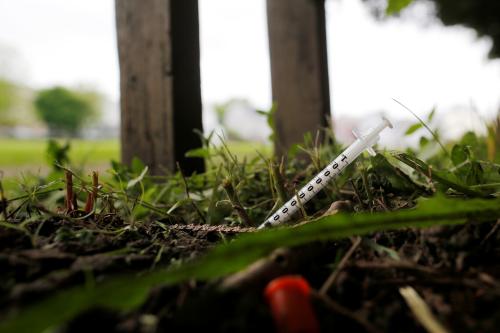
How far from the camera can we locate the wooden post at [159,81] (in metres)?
1.18

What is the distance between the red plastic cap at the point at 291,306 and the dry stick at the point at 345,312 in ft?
0.05

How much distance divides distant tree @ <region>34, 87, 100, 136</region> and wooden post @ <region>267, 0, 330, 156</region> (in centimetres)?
3544

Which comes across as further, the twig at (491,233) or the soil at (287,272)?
the twig at (491,233)

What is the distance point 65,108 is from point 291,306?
130 feet

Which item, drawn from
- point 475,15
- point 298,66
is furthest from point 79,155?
point 475,15

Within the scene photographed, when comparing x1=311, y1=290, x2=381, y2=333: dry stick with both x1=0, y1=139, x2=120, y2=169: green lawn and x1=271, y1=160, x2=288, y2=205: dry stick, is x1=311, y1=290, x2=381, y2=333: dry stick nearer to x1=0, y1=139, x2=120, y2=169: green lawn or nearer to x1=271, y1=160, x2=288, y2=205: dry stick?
x1=271, y1=160, x2=288, y2=205: dry stick

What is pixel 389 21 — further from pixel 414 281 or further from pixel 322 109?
pixel 414 281

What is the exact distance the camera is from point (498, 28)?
14.8 feet

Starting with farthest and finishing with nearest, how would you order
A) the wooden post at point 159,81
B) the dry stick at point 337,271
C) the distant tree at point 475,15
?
1. the distant tree at point 475,15
2. the wooden post at point 159,81
3. the dry stick at point 337,271

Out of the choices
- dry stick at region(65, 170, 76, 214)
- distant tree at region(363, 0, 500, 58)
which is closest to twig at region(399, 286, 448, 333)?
dry stick at region(65, 170, 76, 214)

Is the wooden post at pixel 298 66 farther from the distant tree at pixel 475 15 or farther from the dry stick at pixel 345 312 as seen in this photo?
the distant tree at pixel 475 15

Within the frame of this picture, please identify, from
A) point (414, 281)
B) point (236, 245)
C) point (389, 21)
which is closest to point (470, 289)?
point (414, 281)

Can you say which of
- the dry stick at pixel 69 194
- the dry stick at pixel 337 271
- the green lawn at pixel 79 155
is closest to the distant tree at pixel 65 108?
the green lawn at pixel 79 155

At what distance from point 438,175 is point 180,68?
848mm
